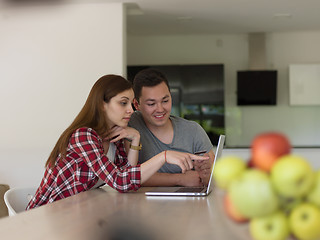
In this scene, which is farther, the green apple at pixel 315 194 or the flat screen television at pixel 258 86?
the flat screen television at pixel 258 86

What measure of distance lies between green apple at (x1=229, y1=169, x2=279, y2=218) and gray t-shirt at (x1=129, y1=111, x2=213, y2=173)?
2.10 metres

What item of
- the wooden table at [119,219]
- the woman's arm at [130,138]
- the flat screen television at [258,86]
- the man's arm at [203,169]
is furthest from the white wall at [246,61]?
the wooden table at [119,219]

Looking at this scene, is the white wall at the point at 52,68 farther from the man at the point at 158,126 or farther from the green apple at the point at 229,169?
the green apple at the point at 229,169

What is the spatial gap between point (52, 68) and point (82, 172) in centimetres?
428

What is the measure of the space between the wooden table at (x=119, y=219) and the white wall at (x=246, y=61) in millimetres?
6730

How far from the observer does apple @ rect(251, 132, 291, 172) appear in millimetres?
379

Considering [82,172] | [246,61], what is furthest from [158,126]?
[246,61]

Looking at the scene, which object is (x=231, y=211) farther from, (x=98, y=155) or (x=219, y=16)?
(x=219, y=16)

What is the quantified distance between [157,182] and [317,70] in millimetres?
6556

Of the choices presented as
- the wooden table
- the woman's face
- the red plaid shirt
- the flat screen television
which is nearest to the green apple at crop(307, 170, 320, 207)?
the wooden table

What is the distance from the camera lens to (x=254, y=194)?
0.42m

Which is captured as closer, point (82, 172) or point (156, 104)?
point (82, 172)

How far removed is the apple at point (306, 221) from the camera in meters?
0.44

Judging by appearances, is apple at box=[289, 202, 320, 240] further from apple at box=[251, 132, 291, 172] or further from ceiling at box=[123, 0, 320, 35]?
ceiling at box=[123, 0, 320, 35]
